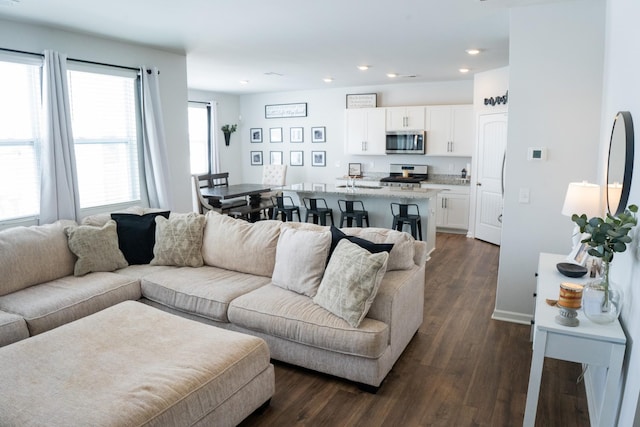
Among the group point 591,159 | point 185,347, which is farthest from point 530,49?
point 185,347

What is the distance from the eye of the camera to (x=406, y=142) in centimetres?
830

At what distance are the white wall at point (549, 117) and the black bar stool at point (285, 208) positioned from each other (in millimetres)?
3431

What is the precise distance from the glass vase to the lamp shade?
879mm

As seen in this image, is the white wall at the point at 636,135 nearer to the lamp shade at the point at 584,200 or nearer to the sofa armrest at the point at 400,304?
the lamp shade at the point at 584,200

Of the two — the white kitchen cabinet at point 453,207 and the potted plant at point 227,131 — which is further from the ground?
the potted plant at point 227,131

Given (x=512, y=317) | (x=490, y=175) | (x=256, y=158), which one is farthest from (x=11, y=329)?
(x=256, y=158)

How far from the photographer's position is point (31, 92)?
4.09 m

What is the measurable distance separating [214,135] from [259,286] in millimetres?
6754

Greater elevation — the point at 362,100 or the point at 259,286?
the point at 362,100

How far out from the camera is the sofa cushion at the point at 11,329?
111 inches

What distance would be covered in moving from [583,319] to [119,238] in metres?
3.74

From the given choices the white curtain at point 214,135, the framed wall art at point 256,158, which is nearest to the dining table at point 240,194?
the white curtain at point 214,135

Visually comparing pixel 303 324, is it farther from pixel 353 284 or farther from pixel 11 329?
pixel 11 329

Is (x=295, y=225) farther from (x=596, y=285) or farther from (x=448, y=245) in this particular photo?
(x=448, y=245)
